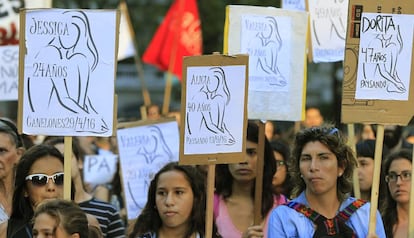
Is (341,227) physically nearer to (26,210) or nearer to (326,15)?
(26,210)

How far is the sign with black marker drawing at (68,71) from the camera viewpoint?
21.5 feet

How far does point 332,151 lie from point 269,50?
59.0 inches

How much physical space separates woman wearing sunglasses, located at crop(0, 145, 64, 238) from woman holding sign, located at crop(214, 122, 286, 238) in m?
1.08

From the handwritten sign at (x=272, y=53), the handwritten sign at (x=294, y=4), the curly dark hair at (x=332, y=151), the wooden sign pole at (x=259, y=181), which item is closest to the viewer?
the curly dark hair at (x=332, y=151)

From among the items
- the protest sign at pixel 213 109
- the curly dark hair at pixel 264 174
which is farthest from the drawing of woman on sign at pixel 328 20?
the protest sign at pixel 213 109

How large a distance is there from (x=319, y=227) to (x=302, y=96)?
69.8 inches

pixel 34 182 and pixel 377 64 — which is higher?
pixel 377 64

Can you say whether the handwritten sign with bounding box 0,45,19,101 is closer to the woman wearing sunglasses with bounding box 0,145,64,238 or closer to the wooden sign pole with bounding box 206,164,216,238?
the woman wearing sunglasses with bounding box 0,145,64,238

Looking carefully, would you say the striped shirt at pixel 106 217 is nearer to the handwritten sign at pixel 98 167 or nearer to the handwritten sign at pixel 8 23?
the handwritten sign at pixel 98 167

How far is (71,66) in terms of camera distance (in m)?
6.57

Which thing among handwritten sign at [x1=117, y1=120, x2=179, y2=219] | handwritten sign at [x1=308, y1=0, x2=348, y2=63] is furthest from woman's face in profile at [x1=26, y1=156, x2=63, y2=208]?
handwritten sign at [x1=308, y1=0, x2=348, y2=63]

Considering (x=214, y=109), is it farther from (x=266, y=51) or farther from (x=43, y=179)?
(x=266, y=51)

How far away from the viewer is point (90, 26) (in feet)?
21.6

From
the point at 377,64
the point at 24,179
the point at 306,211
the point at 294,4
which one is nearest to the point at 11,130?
the point at 24,179
